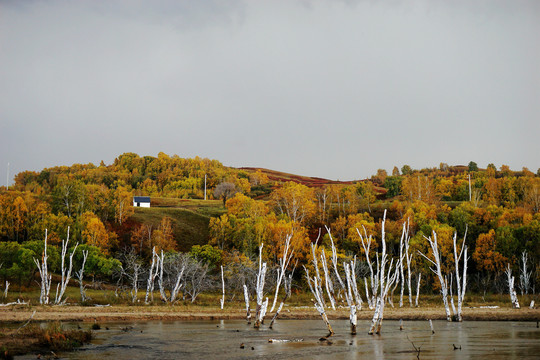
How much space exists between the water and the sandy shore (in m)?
5.26

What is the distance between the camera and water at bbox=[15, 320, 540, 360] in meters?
26.4

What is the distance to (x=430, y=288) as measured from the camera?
265 ft

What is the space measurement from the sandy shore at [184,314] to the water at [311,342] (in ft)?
17.3

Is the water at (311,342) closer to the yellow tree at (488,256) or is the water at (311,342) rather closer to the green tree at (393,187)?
the yellow tree at (488,256)

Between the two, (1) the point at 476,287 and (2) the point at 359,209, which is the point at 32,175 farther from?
(1) the point at 476,287

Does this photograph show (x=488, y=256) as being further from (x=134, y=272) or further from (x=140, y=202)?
(x=140, y=202)

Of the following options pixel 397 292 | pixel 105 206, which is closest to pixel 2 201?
pixel 105 206

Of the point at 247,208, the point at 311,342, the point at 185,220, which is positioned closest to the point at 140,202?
the point at 185,220

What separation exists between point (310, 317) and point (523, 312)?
19.2 metres

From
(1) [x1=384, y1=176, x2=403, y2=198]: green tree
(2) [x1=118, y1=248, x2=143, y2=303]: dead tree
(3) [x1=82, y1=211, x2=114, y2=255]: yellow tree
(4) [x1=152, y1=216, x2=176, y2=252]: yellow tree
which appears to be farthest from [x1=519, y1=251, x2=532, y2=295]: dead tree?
(1) [x1=384, y1=176, x2=403, y2=198]: green tree

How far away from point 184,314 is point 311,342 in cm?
2121

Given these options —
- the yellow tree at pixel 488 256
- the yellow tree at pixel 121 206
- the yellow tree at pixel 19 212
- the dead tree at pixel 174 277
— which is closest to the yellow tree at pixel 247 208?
the yellow tree at pixel 121 206

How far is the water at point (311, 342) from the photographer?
1038 inches

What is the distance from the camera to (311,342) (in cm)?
3228
